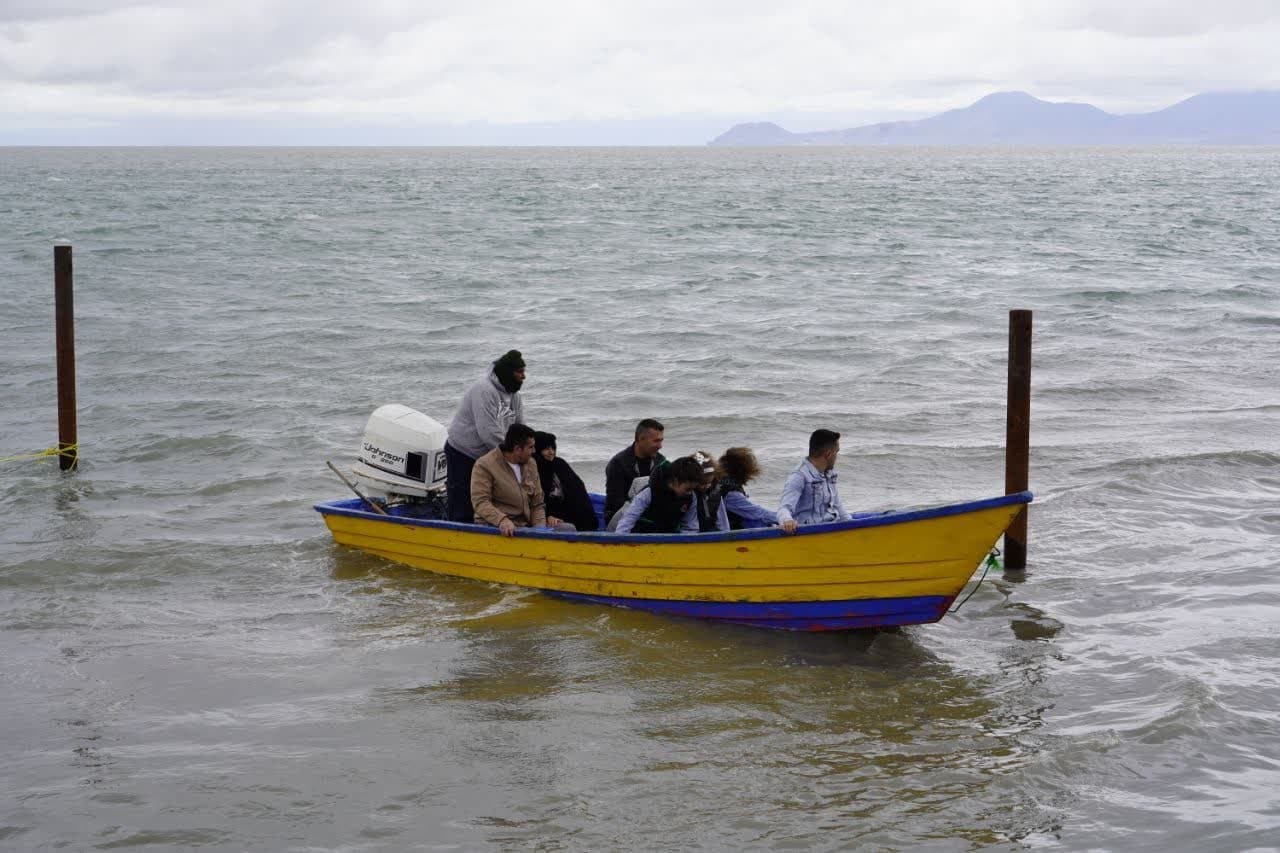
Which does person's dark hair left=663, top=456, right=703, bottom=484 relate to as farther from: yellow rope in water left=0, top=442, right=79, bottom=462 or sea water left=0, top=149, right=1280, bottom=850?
yellow rope in water left=0, top=442, right=79, bottom=462

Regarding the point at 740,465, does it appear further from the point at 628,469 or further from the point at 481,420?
the point at 481,420

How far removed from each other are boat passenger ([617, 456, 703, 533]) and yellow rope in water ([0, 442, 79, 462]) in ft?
26.1

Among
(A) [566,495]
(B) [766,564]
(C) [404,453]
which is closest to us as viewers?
(B) [766,564]

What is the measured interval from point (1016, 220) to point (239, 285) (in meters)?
31.8

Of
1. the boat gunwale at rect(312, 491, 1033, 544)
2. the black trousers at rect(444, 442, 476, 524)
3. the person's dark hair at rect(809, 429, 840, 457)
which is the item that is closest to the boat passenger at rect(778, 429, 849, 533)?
the person's dark hair at rect(809, 429, 840, 457)

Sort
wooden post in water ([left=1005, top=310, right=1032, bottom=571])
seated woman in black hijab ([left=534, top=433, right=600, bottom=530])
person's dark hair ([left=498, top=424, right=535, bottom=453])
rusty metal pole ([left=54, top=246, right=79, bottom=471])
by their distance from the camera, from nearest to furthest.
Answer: person's dark hair ([left=498, top=424, right=535, bottom=453]), wooden post in water ([left=1005, top=310, right=1032, bottom=571]), seated woman in black hijab ([left=534, top=433, right=600, bottom=530]), rusty metal pole ([left=54, top=246, right=79, bottom=471])

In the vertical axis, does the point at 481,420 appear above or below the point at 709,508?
above

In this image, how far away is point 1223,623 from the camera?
9422 mm

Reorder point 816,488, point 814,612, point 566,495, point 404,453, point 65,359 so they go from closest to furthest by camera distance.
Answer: point 814,612
point 816,488
point 566,495
point 404,453
point 65,359

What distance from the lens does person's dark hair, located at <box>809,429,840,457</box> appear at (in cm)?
909

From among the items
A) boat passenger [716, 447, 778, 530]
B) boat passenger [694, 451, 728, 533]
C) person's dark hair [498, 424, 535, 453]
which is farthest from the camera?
boat passenger [716, 447, 778, 530]

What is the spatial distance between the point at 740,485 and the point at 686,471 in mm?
793

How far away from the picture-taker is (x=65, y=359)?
14344 mm

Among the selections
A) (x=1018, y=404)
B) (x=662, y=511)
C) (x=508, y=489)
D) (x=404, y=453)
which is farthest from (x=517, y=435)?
(x=1018, y=404)
